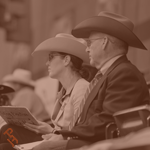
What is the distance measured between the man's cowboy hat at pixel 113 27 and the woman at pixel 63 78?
58 centimetres

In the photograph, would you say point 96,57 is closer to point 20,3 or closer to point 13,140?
point 13,140

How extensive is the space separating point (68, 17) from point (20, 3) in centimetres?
183

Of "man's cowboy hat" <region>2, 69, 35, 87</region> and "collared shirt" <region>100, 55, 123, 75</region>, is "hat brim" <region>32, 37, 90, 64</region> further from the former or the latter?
"man's cowboy hat" <region>2, 69, 35, 87</region>

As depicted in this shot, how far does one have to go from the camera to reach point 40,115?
788 cm

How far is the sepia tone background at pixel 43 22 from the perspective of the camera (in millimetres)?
8445

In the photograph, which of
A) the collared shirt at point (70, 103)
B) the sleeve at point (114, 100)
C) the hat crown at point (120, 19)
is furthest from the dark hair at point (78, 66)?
the sleeve at point (114, 100)

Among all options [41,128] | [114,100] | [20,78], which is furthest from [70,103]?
[20,78]

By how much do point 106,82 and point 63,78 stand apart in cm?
107

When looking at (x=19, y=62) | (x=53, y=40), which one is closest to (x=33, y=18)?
(x=19, y=62)

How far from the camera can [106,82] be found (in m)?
3.50

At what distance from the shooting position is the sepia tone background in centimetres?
845

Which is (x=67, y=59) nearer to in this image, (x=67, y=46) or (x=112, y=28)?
(x=67, y=46)

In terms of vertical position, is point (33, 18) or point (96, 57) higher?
point (96, 57)

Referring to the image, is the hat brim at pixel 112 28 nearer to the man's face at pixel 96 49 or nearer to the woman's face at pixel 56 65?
the man's face at pixel 96 49
